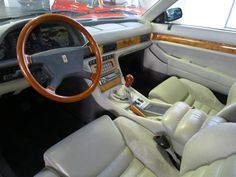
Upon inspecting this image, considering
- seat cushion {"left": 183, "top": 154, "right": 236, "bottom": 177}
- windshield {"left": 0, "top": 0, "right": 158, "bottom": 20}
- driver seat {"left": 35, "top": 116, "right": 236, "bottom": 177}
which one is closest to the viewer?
seat cushion {"left": 183, "top": 154, "right": 236, "bottom": 177}

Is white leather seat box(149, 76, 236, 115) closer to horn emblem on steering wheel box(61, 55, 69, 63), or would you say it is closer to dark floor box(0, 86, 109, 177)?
dark floor box(0, 86, 109, 177)

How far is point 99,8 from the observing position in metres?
1.94

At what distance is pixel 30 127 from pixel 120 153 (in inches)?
34.8

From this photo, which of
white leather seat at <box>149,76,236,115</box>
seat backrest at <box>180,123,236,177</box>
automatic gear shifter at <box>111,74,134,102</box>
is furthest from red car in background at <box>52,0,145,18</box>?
seat backrest at <box>180,123,236,177</box>

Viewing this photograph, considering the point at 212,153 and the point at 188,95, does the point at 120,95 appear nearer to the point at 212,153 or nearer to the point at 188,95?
the point at 188,95

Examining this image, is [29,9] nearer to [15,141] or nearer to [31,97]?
[31,97]

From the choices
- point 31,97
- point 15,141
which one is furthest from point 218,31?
point 15,141

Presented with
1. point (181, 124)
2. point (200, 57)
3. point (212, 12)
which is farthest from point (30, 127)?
point (212, 12)

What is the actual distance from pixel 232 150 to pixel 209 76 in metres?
1.32

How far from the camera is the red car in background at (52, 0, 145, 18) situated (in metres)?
1.75

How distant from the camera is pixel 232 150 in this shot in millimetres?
627

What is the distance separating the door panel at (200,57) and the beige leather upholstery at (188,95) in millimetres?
119

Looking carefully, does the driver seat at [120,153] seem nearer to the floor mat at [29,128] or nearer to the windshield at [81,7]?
the floor mat at [29,128]

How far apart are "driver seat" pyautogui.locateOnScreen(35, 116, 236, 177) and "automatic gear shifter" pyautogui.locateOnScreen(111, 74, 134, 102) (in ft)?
0.79
